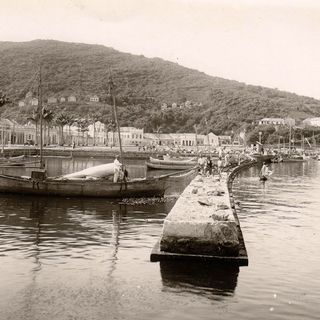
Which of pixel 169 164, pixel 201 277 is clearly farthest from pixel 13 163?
pixel 201 277

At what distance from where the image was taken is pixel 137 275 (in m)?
18.2

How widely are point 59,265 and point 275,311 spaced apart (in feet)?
25.8

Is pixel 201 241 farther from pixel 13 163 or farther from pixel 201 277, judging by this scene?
pixel 13 163

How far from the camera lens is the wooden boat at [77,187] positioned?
133ft

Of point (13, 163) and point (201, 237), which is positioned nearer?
point (201, 237)

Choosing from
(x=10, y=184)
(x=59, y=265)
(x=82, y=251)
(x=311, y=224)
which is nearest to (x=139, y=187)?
(x=10, y=184)

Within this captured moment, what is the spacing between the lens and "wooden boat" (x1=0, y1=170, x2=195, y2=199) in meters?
40.6

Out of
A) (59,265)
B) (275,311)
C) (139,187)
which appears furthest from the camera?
(139,187)

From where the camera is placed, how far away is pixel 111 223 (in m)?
29.7

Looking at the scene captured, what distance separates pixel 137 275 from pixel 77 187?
2316 centimetres

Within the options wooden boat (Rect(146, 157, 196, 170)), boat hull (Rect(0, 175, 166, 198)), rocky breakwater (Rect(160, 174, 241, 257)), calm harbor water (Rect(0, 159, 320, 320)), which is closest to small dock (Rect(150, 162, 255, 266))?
rocky breakwater (Rect(160, 174, 241, 257))

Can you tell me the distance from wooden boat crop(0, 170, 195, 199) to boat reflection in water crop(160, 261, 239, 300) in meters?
21.6

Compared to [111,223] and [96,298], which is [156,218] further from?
[96,298]

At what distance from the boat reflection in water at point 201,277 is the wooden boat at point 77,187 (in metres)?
21.6
